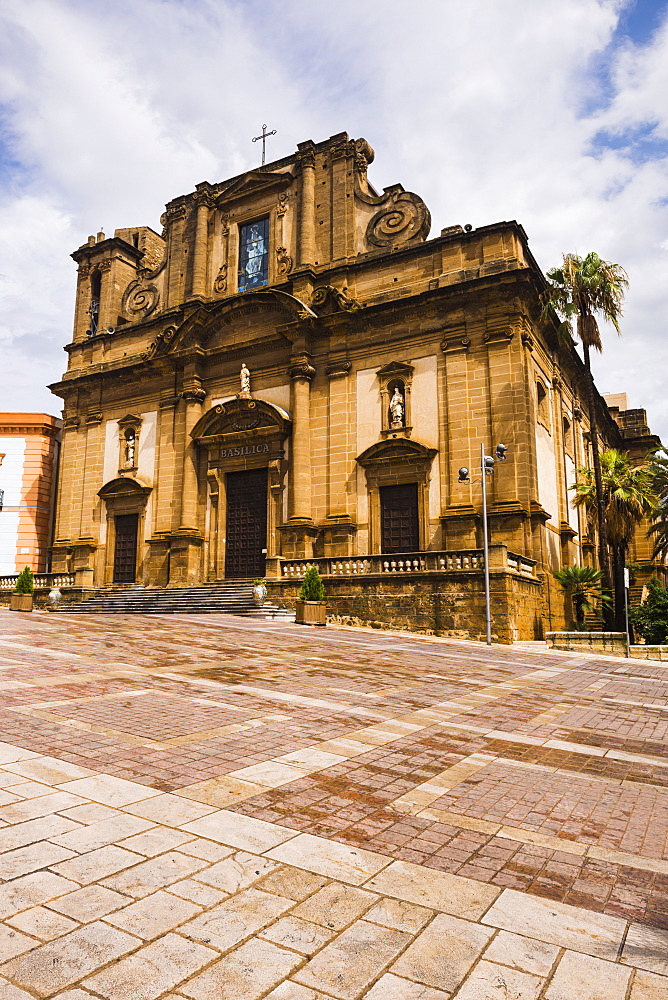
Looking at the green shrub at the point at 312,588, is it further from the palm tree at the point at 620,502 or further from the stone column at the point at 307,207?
the stone column at the point at 307,207

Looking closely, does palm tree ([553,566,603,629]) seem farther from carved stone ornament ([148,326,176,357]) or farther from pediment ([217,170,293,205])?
pediment ([217,170,293,205])

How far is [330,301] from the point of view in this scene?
87.6ft

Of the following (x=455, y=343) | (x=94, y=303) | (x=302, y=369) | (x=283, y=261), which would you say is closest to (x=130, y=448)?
(x=94, y=303)

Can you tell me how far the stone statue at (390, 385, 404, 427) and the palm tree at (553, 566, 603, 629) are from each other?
766 cm

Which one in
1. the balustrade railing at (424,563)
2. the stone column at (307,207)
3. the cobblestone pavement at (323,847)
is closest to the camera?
the cobblestone pavement at (323,847)

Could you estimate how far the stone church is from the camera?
22250 mm

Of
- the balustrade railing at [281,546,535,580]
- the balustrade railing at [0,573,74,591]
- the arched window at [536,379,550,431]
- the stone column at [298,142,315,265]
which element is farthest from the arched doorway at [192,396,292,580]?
the arched window at [536,379,550,431]

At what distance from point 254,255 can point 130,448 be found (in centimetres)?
1058

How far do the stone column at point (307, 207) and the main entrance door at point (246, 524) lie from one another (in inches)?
364

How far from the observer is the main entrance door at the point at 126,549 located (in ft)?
102

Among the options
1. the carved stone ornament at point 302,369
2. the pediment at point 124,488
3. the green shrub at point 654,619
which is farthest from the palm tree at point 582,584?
the pediment at point 124,488

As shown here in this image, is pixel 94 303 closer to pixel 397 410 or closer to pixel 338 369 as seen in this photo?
pixel 338 369

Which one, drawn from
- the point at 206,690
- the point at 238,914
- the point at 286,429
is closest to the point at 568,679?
the point at 206,690

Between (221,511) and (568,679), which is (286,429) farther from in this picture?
(568,679)
